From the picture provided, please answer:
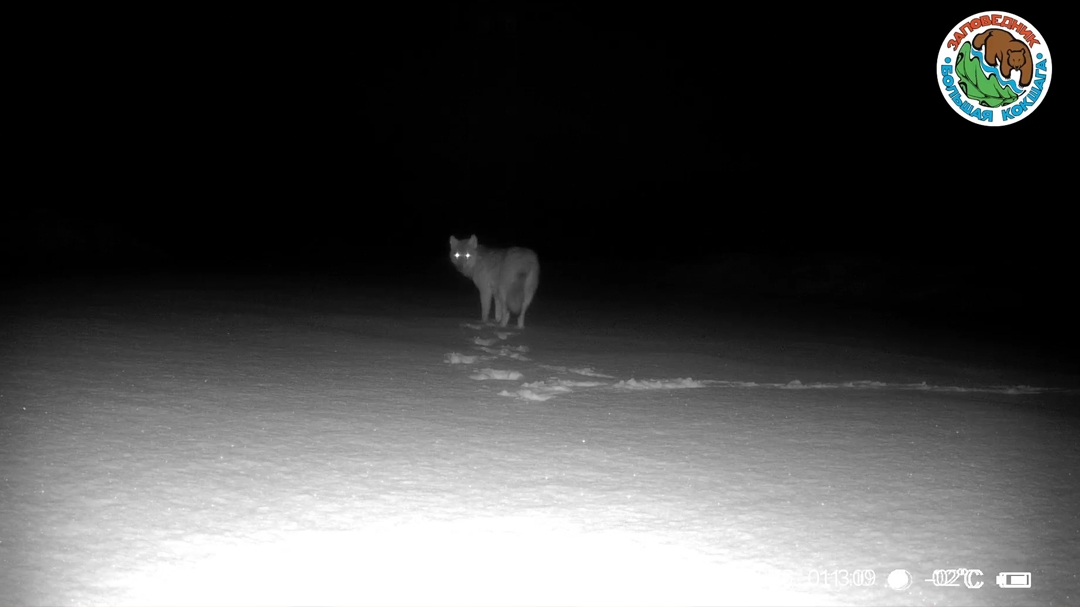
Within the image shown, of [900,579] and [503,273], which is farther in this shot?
[503,273]

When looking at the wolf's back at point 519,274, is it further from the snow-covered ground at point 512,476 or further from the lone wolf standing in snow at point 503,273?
the snow-covered ground at point 512,476

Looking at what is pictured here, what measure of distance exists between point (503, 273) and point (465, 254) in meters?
1.18

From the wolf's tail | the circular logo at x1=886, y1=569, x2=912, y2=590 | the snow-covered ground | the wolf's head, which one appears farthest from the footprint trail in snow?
the circular logo at x1=886, y1=569, x2=912, y2=590

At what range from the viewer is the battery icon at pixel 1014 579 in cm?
450

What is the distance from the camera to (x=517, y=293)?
15164mm

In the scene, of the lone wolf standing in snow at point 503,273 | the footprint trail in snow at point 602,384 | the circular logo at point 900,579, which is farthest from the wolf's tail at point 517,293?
the circular logo at point 900,579

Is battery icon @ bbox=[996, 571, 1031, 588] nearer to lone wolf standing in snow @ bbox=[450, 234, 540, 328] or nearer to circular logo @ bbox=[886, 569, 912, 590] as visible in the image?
circular logo @ bbox=[886, 569, 912, 590]

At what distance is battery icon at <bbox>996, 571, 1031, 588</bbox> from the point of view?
4496 millimetres

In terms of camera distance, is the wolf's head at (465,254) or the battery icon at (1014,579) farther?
the wolf's head at (465,254)

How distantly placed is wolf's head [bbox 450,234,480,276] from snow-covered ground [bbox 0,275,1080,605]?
366 cm

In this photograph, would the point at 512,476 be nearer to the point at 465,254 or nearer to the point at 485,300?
the point at 485,300

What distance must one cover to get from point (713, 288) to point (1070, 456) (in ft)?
73.1

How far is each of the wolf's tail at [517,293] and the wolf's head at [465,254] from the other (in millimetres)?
1124

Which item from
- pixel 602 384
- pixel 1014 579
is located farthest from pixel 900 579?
pixel 602 384
